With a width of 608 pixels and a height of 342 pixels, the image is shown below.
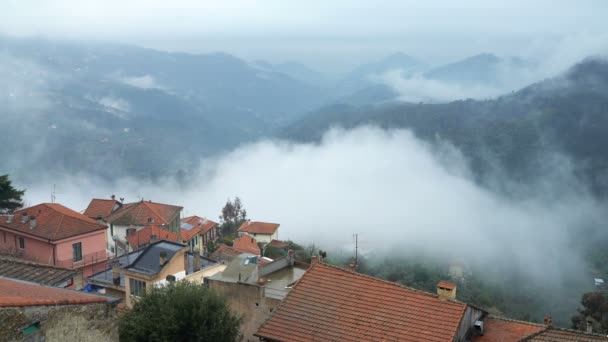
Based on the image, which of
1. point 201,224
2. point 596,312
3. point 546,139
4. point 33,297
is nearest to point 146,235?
point 201,224

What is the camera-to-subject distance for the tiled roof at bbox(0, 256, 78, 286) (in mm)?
18609

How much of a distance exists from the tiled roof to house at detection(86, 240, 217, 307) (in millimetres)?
4312

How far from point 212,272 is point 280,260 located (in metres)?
3.81

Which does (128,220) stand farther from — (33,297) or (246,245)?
(33,297)

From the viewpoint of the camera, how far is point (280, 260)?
26.0 m

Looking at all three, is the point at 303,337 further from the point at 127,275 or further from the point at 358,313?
the point at 127,275

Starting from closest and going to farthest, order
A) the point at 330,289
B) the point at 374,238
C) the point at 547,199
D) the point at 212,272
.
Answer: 1. the point at 330,289
2. the point at 212,272
3. the point at 374,238
4. the point at 547,199

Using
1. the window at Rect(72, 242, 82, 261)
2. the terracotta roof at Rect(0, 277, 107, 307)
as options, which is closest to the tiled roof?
→ the terracotta roof at Rect(0, 277, 107, 307)

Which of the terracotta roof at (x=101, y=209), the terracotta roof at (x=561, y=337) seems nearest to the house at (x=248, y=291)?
the terracotta roof at (x=561, y=337)

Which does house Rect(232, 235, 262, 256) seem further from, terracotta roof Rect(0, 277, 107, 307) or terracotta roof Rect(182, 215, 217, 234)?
terracotta roof Rect(0, 277, 107, 307)

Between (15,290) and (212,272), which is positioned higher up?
(15,290)

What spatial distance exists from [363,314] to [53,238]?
20568 millimetres

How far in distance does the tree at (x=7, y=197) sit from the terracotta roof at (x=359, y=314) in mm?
29376

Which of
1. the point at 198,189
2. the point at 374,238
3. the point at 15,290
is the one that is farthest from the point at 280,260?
the point at 198,189
